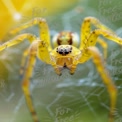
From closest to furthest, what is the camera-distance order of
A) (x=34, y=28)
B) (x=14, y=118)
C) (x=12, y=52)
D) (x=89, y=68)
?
(x=14, y=118) → (x=89, y=68) → (x=12, y=52) → (x=34, y=28)

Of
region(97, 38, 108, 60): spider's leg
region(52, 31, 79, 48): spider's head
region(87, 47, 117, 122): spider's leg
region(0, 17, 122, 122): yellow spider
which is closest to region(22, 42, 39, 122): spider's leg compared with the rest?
region(0, 17, 122, 122): yellow spider

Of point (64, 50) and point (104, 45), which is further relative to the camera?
point (104, 45)

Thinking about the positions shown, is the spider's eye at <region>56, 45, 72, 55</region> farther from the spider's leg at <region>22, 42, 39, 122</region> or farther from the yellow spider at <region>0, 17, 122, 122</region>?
the spider's leg at <region>22, 42, 39, 122</region>

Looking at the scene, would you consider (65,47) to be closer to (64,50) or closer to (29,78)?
(64,50)

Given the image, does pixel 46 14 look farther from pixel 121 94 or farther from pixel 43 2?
pixel 121 94

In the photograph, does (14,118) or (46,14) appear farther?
(46,14)

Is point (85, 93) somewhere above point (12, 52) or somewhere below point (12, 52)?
below

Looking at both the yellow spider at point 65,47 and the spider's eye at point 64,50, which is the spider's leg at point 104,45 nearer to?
the yellow spider at point 65,47

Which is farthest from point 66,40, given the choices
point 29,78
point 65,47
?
point 29,78

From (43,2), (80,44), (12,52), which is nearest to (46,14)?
(43,2)
